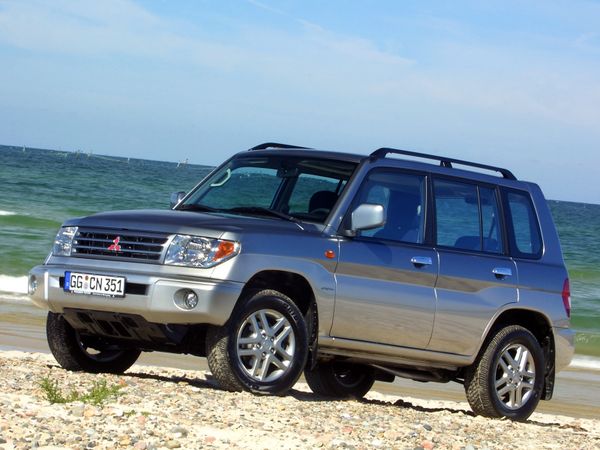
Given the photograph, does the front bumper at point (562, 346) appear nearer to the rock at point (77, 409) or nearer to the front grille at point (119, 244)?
the front grille at point (119, 244)

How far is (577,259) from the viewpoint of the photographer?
41.6 metres

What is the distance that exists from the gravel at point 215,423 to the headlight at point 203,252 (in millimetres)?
828

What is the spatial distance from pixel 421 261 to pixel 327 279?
839 mm

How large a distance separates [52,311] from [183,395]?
1210 mm

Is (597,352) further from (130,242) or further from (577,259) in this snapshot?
(577,259)

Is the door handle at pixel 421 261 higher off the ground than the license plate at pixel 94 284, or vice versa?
the door handle at pixel 421 261

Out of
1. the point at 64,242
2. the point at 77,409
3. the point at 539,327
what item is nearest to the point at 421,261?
the point at 539,327

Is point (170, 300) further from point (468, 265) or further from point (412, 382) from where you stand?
point (412, 382)

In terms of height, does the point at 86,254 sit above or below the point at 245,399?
above

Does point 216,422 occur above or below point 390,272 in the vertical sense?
below

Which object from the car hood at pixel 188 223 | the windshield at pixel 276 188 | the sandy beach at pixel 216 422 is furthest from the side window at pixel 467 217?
the sandy beach at pixel 216 422

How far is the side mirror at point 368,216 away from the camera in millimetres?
7809

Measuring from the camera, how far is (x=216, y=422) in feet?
22.0

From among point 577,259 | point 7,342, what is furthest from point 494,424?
point 577,259
